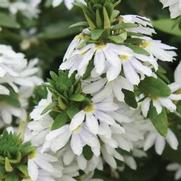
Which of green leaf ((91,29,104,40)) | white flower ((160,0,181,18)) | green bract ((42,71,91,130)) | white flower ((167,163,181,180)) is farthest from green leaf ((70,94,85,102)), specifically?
white flower ((167,163,181,180))

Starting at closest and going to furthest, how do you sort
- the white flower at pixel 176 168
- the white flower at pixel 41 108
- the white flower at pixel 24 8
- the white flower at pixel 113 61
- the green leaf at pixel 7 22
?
the white flower at pixel 113 61 → the white flower at pixel 41 108 → the white flower at pixel 176 168 → the green leaf at pixel 7 22 → the white flower at pixel 24 8

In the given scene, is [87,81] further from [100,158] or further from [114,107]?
[100,158]

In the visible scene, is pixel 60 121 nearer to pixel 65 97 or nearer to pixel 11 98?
pixel 65 97

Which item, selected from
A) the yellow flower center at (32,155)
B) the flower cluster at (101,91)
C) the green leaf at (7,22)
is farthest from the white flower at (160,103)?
the green leaf at (7,22)

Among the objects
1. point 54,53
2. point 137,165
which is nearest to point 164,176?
point 137,165

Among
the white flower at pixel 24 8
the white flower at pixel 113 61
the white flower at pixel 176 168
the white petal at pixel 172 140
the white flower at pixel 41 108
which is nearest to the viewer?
the white flower at pixel 113 61

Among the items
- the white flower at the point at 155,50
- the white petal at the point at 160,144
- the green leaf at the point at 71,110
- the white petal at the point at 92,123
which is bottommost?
the white petal at the point at 160,144

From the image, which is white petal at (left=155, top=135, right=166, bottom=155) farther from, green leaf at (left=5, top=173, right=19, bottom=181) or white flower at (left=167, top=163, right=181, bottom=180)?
green leaf at (left=5, top=173, right=19, bottom=181)

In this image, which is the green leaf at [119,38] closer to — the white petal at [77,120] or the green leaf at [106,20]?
the green leaf at [106,20]
